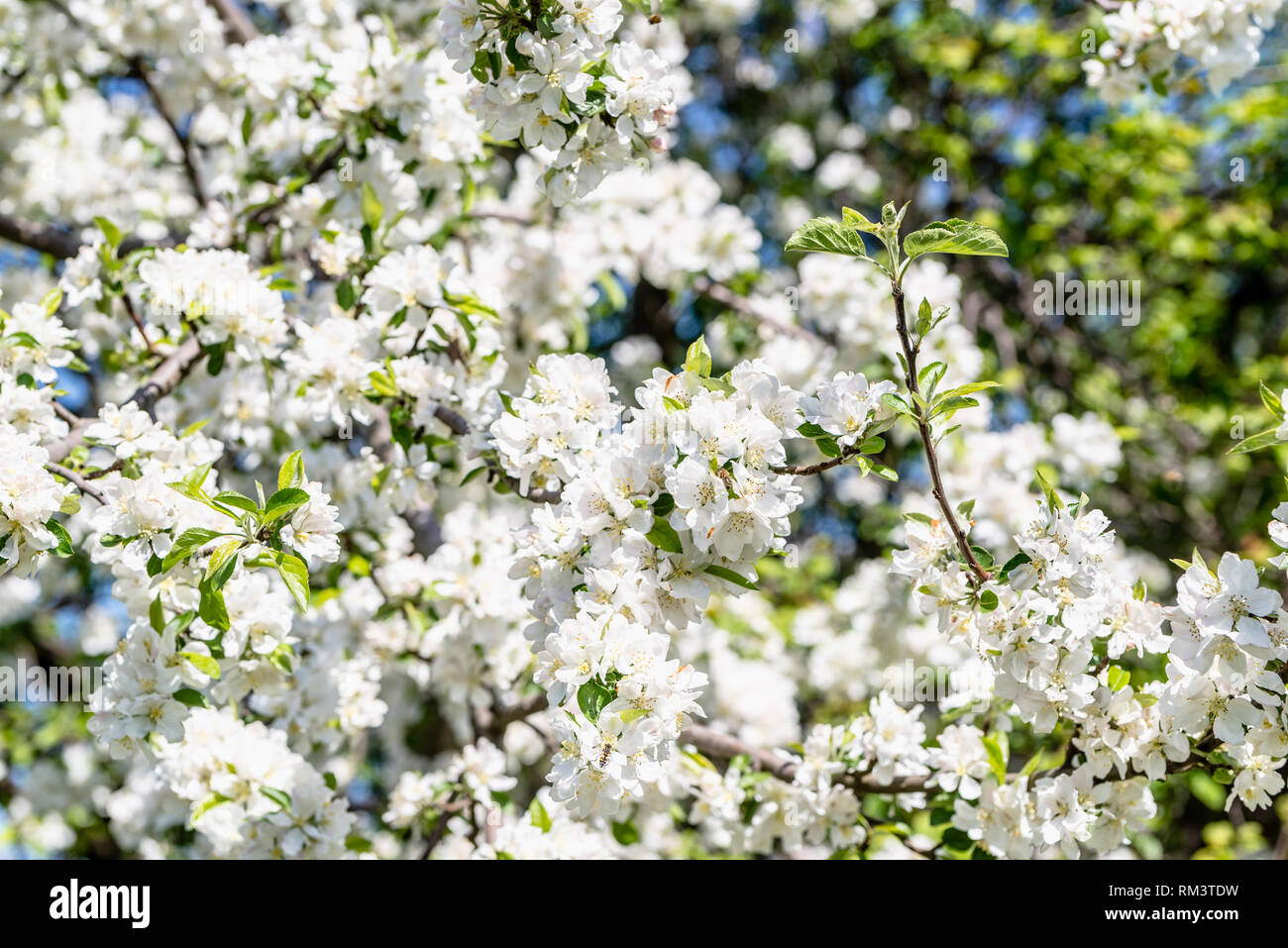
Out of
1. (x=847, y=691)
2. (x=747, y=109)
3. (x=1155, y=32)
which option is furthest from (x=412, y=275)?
(x=747, y=109)

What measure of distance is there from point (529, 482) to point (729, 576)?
1.42 ft

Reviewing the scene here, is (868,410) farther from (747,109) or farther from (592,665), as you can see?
(747,109)

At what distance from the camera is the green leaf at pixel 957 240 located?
4.70ft

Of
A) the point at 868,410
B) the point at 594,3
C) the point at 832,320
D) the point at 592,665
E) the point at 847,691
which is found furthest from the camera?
the point at 847,691

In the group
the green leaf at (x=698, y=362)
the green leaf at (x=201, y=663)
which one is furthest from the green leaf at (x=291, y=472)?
the green leaf at (x=698, y=362)

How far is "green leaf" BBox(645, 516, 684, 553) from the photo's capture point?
4.97 feet

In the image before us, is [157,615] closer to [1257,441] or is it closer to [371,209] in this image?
[371,209]

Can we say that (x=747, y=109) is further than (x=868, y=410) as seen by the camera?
Yes

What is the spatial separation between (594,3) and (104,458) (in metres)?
1.52

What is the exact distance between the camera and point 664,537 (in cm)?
152

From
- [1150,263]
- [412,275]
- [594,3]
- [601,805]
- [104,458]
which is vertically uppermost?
[1150,263]

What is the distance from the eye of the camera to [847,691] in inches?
156

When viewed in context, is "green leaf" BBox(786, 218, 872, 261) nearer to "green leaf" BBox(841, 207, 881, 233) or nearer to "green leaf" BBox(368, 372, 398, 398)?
"green leaf" BBox(841, 207, 881, 233)

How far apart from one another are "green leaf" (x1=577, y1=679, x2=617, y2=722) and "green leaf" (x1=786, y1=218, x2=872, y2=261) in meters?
0.72
